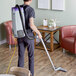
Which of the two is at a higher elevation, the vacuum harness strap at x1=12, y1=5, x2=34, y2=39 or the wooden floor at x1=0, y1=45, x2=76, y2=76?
the vacuum harness strap at x1=12, y1=5, x2=34, y2=39

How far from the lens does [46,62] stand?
430cm

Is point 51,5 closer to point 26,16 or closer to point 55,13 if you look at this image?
point 55,13

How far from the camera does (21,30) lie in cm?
304

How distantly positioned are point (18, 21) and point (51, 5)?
8.92 feet

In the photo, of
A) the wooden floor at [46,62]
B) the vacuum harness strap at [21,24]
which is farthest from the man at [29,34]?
the wooden floor at [46,62]

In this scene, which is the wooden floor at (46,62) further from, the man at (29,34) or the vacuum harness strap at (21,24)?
the vacuum harness strap at (21,24)

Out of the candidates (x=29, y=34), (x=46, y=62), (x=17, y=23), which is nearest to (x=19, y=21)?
(x=17, y=23)

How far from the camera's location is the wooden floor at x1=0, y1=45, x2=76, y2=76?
3781 millimetres

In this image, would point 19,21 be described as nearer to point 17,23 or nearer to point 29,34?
point 17,23

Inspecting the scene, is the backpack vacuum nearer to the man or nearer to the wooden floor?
the man

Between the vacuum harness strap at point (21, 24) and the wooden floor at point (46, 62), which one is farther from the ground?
the vacuum harness strap at point (21, 24)

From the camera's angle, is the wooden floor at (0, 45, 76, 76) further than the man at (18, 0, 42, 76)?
Yes

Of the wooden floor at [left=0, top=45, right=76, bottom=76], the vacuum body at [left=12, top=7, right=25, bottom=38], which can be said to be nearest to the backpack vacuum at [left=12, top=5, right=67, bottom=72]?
the vacuum body at [left=12, top=7, right=25, bottom=38]

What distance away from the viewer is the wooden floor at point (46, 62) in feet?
12.4
